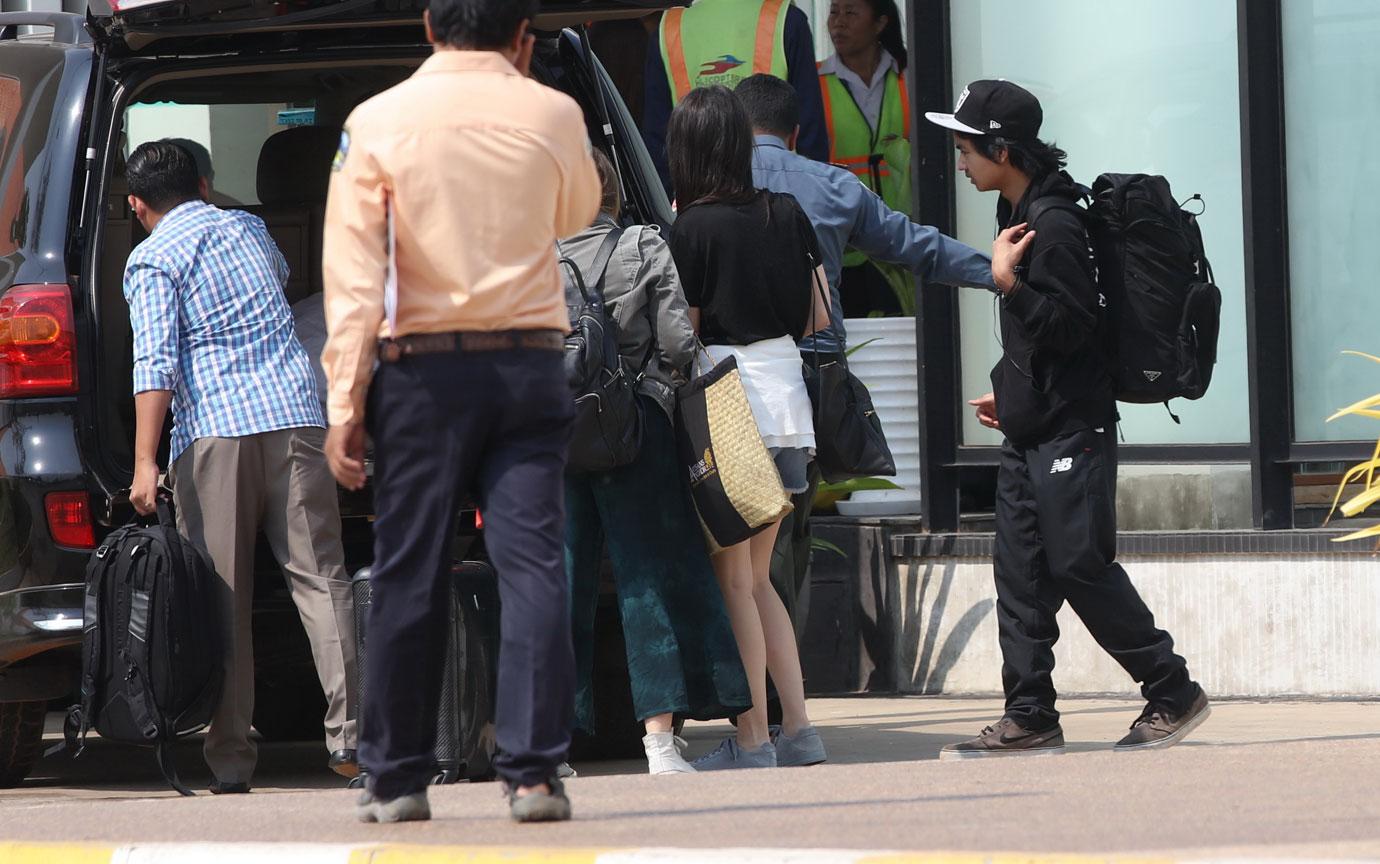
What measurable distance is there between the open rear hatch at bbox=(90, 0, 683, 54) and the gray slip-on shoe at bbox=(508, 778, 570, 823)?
2.53 m

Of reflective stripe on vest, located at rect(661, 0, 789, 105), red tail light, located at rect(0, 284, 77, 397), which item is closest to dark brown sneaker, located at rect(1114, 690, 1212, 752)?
red tail light, located at rect(0, 284, 77, 397)

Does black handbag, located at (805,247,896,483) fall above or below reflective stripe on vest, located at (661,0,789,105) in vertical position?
below

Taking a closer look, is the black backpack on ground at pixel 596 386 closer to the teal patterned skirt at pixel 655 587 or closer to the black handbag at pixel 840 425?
the teal patterned skirt at pixel 655 587

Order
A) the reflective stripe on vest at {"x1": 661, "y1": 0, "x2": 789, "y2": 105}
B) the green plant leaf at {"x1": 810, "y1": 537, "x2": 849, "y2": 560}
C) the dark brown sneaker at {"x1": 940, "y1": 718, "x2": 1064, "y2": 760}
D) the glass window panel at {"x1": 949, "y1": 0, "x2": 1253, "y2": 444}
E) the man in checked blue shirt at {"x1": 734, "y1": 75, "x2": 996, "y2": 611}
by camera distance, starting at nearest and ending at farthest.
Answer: the dark brown sneaker at {"x1": 940, "y1": 718, "x2": 1064, "y2": 760}
the man in checked blue shirt at {"x1": 734, "y1": 75, "x2": 996, "y2": 611}
the glass window panel at {"x1": 949, "y1": 0, "x2": 1253, "y2": 444}
the green plant leaf at {"x1": 810, "y1": 537, "x2": 849, "y2": 560}
the reflective stripe on vest at {"x1": 661, "y1": 0, "x2": 789, "y2": 105}

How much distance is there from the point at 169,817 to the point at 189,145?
238cm

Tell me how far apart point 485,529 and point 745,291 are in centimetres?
189

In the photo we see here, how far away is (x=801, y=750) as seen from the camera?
7.03m

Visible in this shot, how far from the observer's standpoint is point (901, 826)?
5066 millimetres

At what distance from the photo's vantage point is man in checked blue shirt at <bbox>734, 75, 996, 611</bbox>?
7.46 m

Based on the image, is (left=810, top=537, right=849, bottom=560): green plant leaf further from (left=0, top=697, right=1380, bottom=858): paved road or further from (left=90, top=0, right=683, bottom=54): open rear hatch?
(left=90, top=0, right=683, bottom=54): open rear hatch

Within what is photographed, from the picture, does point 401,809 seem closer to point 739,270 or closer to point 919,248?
point 739,270

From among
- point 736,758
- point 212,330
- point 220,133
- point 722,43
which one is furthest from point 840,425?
point 220,133

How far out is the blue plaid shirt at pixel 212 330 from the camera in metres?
6.79

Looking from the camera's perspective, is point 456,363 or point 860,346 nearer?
point 456,363
